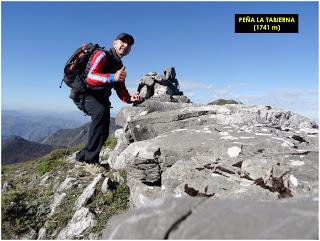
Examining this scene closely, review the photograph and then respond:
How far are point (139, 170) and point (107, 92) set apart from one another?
138 inches

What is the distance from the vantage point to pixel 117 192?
43.7 feet

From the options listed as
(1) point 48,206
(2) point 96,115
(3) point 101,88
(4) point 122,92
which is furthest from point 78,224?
(4) point 122,92

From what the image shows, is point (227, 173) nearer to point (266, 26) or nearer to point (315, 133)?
point (315, 133)

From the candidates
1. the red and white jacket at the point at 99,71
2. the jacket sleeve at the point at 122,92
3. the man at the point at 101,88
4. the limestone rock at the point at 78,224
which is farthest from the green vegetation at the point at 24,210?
the red and white jacket at the point at 99,71

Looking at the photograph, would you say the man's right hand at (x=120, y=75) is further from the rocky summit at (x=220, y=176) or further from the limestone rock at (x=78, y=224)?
the limestone rock at (x=78, y=224)

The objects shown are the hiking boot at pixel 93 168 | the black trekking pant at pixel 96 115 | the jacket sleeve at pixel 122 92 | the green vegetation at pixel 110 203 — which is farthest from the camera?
the hiking boot at pixel 93 168

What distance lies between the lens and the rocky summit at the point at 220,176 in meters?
5.28

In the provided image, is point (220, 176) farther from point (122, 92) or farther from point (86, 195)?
point (122, 92)

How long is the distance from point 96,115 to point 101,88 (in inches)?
44.7

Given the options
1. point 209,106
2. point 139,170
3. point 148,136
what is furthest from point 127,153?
point 209,106

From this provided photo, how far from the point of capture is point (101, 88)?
12922 millimetres

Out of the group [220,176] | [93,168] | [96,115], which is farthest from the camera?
[93,168]

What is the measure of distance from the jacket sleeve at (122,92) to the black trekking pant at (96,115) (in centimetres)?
74

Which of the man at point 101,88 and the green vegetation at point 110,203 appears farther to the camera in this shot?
the man at point 101,88
